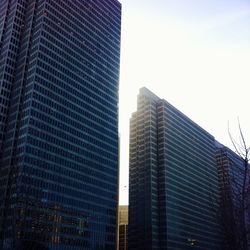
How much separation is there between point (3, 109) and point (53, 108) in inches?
806

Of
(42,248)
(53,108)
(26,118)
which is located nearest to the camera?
(42,248)

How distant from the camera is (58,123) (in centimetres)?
16725

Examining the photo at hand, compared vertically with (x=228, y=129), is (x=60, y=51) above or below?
above

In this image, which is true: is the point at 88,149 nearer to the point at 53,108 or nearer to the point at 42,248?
the point at 53,108

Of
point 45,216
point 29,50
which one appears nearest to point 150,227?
point 45,216

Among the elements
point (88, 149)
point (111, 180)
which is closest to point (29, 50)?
point (88, 149)

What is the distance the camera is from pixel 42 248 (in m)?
141

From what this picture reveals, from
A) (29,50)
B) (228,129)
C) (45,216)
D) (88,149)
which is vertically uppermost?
(29,50)

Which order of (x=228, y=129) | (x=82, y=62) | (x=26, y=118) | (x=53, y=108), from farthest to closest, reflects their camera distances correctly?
1. (x=82, y=62)
2. (x=53, y=108)
3. (x=26, y=118)
4. (x=228, y=129)

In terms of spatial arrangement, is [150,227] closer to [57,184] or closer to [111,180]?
[111,180]

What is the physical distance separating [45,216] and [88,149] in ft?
139

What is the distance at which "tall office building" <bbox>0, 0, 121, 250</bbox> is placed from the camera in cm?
15438

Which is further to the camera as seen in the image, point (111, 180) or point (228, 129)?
point (111, 180)

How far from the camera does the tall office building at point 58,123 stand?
15438 cm
